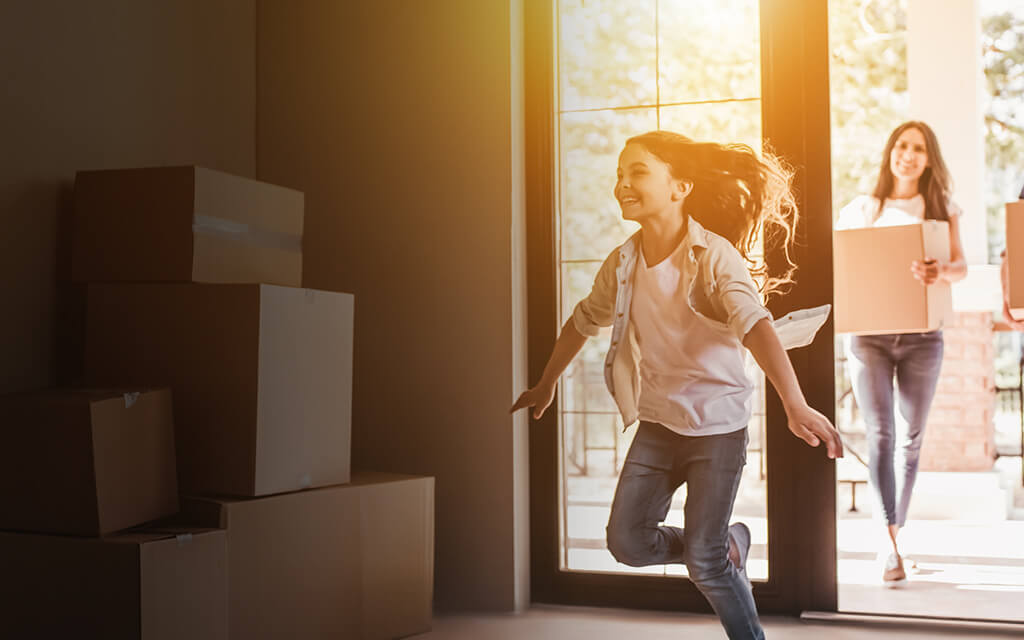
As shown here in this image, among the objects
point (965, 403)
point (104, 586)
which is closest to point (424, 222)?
point (104, 586)

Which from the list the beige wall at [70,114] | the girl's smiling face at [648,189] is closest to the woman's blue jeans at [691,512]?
the girl's smiling face at [648,189]

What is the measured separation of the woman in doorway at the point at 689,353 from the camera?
2256 mm

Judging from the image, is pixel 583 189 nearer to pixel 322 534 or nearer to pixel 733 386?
pixel 733 386

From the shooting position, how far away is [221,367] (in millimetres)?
2246

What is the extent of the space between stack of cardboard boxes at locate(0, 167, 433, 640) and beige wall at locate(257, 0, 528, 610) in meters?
0.57

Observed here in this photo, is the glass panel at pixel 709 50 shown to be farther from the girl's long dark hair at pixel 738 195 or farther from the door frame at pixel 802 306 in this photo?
the girl's long dark hair at pixel 738 195

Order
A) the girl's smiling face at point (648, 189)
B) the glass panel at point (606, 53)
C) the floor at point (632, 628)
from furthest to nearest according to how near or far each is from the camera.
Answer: the glass panel at point (606, 53) → the floor at point (632, 628) → the girl's smiling face at point (648, 189)

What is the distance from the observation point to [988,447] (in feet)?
15.0

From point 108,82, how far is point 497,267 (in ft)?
3.80

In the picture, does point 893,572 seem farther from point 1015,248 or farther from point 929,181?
point 929,181

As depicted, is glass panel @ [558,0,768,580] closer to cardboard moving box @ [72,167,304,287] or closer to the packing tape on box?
the packing tape on box

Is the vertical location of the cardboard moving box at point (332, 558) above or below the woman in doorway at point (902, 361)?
below

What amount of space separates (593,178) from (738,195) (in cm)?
51

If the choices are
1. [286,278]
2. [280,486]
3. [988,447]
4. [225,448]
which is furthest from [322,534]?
[988,447]
